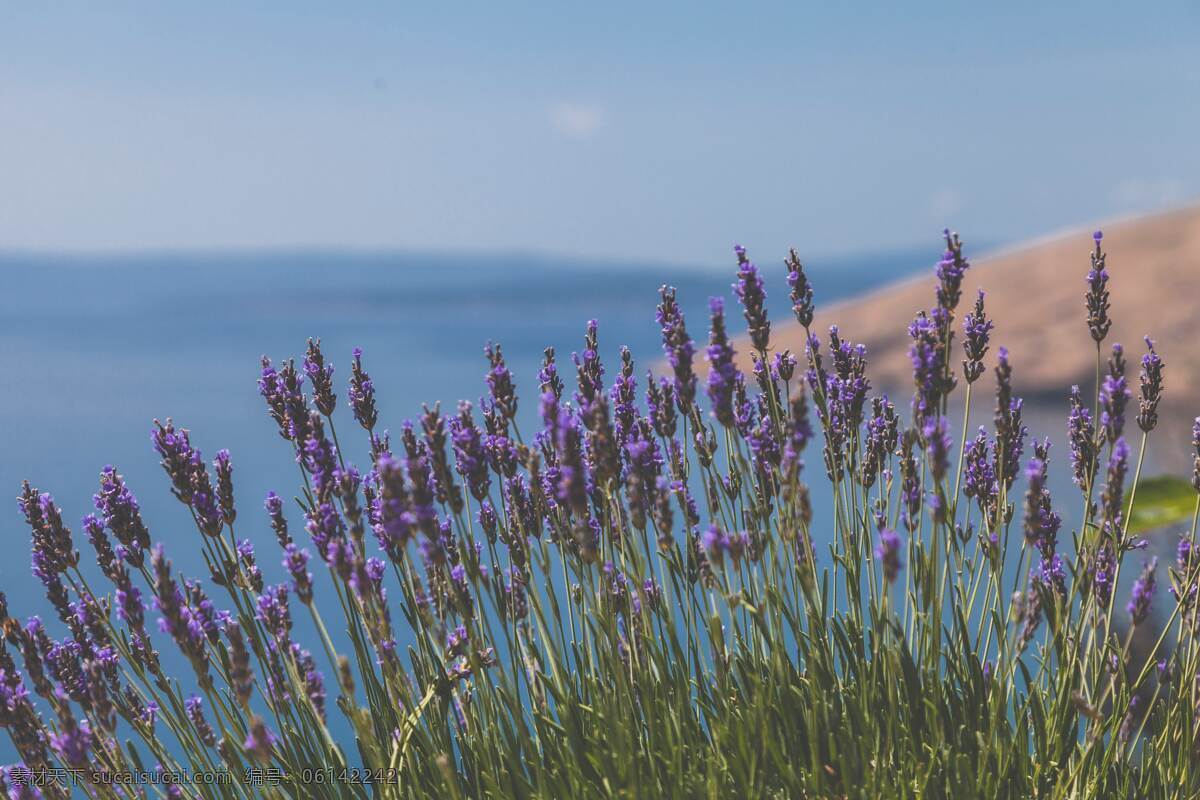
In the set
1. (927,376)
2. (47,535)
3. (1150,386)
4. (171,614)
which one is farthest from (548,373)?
(1150,386)

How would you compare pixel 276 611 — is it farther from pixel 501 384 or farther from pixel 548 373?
pixel 548 373

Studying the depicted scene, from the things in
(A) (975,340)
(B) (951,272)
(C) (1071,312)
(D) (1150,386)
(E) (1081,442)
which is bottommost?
(E) (1081,442)

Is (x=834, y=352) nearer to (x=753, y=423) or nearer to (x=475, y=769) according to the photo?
(x=753, y=423)

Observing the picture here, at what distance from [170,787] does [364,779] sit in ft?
1.24

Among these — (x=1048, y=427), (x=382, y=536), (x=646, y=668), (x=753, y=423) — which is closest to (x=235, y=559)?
(x=382, y=536)

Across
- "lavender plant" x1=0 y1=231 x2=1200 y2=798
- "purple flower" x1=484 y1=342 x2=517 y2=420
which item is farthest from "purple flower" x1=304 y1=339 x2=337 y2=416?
"purple flower" x1=484 y1=342 x2=517 y2=420

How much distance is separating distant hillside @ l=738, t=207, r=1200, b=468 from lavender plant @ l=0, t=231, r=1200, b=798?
27.9 feet

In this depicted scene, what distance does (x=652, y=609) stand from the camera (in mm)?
2363

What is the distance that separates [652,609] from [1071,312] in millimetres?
12227

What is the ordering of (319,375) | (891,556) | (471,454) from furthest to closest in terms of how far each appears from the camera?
1. (319,375)
2. (471,454)
3. (891,556)

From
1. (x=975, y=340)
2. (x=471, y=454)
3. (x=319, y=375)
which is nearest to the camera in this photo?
(x=471, y=454)

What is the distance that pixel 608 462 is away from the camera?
1.77 metres

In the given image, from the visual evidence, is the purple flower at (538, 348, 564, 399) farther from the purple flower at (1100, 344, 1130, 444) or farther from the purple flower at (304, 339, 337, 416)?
the purple flower at (1100, 344, 1130, 444)

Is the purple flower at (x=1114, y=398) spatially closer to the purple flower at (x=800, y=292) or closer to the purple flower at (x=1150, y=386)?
the purple flower at (x=1150, y=386)
